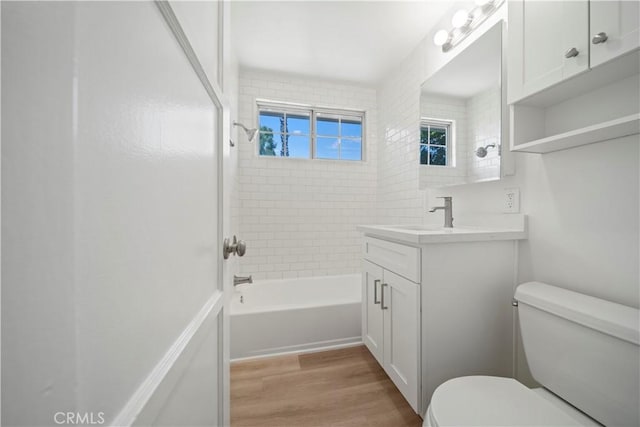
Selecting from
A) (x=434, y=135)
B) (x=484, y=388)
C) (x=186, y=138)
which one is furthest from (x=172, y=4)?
(x=434, y=135)

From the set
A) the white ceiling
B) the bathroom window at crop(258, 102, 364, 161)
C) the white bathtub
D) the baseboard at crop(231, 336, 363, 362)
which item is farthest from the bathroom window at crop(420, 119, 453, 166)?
the baseboard at crop(231, 336, 363, 362)

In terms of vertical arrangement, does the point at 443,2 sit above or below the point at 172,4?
above

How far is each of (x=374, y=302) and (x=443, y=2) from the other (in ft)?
6.84

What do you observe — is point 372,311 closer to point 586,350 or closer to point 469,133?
point 586,350

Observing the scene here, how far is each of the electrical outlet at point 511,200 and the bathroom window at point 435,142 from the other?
1.62ft

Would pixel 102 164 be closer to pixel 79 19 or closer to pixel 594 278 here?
pixel 79 19

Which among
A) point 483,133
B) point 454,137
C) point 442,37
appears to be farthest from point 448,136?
point 442,37

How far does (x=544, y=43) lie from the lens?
1.01 meters

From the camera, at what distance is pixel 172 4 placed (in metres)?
0.41

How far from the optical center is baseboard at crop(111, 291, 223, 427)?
12.1 inches

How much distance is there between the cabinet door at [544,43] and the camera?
2.93ft

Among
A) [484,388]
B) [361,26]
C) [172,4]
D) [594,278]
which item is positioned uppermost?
[361,26]

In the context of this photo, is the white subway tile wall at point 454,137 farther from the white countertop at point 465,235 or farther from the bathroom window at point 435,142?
the white countertop at point 465,235

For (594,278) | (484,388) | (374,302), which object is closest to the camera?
(484,388)
